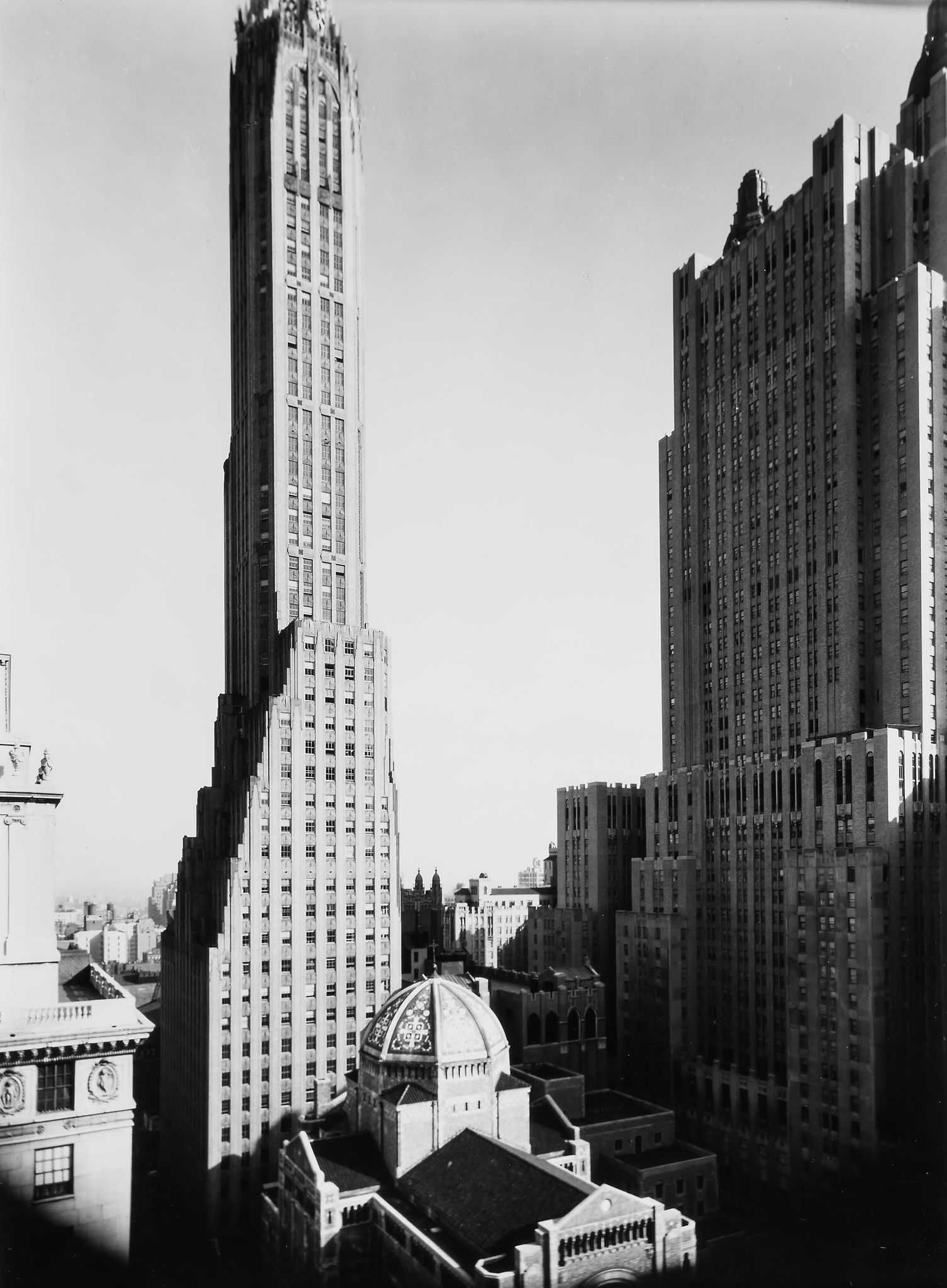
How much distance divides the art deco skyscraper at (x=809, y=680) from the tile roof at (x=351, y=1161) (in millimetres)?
27129

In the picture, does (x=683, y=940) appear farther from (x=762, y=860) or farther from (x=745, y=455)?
(x=745, y=455)

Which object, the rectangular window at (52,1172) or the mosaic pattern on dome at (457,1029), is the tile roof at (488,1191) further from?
the rectangular window at (52,1172)

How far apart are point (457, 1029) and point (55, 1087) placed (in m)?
20.1

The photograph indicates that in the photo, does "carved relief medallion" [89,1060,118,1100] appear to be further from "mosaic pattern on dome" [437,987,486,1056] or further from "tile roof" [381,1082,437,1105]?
"mosaic pattern on dome" [437,987,486,1056]

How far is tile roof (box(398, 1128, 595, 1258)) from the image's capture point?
106 feet

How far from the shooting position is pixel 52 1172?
26.5 meters

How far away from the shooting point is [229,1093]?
186 ft

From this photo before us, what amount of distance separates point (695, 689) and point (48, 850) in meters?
59.9

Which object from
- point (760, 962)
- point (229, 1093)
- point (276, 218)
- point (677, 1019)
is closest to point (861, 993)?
point (760, 962)

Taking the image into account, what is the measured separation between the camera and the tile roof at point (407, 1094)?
41406mm

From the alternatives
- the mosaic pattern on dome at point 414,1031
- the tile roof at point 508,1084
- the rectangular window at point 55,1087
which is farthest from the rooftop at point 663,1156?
the rectangular window at point 55,1087

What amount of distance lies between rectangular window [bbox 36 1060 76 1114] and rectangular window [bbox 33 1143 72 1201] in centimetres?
95

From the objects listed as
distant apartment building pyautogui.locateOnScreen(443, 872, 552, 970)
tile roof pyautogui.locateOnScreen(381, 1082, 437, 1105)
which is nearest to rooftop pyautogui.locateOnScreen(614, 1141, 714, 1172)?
tile roof pyautogui.locateOnScreen(381, 1082, 437, 1105)

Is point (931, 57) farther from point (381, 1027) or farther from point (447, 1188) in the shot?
A: point (447, 1188)
